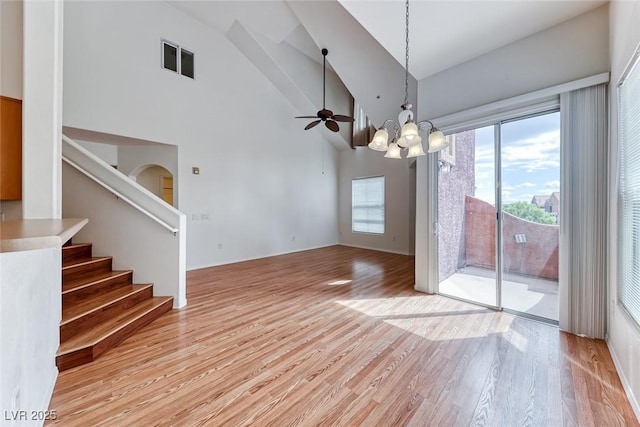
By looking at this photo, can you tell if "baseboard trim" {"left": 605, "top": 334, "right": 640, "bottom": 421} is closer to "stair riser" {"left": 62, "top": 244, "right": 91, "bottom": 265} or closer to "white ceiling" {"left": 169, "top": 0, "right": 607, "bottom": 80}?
"white ceiling" {"left": 169, "top": 0, "right": 607, "bottom": 80}

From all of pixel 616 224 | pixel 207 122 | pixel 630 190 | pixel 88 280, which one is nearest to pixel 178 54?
pixel 207 122

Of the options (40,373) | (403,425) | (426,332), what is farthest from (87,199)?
(426,332)

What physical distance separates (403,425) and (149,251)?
3.32m

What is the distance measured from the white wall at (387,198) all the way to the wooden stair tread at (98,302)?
6060 millimetres

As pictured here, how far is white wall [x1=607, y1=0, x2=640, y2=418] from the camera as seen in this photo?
173 centimetres

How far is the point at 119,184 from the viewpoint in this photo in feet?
10.5

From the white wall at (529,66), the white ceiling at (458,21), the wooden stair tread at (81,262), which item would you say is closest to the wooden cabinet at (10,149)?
the wooden stair tread at (81,262)

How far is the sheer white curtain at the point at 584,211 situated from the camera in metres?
2.45

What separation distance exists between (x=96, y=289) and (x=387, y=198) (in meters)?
6.71

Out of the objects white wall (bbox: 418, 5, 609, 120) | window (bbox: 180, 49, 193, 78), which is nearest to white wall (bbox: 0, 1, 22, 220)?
window (bbox: 180, 49, 193, 78)

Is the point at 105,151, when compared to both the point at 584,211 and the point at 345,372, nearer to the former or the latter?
the point at 345,372

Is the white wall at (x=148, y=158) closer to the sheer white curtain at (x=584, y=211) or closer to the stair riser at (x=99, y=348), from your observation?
the stair riser at (x=99, y=348)

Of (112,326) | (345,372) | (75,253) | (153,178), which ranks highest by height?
(153,178)

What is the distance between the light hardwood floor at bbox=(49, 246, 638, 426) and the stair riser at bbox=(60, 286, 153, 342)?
0.36 meters
